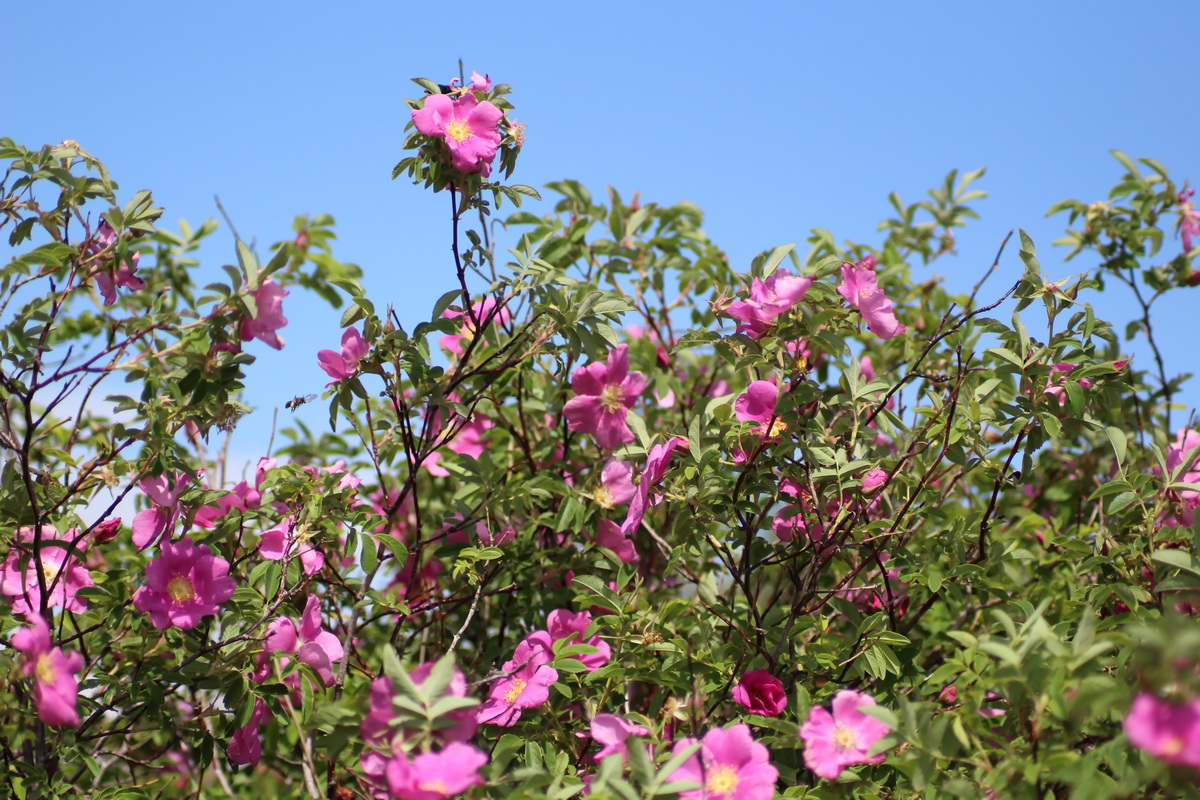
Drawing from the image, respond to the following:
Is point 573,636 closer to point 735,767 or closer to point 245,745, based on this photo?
point 735,767

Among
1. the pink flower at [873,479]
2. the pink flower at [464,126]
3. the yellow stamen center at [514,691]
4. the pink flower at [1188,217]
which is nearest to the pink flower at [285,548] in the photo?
the yellow stamen center at [514,691]

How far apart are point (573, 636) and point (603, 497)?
0.41 m

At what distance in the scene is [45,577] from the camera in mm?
1908

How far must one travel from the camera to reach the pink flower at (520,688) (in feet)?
5.76

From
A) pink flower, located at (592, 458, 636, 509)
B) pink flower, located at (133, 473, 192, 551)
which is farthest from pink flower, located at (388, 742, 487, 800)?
pink flower, located at (592, 458, 636, 509)

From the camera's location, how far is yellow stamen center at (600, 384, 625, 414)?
2.15 metres

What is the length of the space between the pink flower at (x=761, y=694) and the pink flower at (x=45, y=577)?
1.29m

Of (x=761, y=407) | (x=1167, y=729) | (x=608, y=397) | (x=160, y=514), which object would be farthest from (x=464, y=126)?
(x=1167, y=729)

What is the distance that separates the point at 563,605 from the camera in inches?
92.8

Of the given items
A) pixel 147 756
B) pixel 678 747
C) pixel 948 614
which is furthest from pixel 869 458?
pixel 147 756

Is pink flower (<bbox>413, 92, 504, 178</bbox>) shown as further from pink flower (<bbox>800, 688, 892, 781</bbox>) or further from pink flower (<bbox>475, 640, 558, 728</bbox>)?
pink flower (<bbox>800, 688, 892, 781</bbox>)

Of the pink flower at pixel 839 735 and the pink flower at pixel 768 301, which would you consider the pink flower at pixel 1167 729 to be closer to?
the pink flower at pixel 839 735

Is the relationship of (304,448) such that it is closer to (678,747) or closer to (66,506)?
(66,506)

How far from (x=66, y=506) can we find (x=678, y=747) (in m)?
1.38
